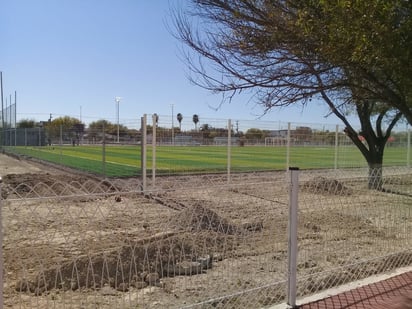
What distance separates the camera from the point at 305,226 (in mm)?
7301

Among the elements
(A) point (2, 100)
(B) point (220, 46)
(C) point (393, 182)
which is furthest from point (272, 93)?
(A) point (2, 100)

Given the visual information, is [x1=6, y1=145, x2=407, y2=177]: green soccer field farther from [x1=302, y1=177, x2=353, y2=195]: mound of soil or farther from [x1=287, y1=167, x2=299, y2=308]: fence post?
[x1=287, y1=167, x2=299, y2=308]: fence post

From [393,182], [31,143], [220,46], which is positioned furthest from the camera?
[31,143]

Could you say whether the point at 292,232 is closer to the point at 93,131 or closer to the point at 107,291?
the point at 107,291

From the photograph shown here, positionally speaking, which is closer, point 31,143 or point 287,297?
point 287,297

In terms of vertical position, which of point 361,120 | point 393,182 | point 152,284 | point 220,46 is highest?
point 220,46

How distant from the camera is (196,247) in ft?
19.3

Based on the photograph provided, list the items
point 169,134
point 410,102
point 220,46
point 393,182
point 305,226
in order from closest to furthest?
1. point 393,182
2. point 305,226
3. point 410,102
4. point 220,46
5. point 169,134

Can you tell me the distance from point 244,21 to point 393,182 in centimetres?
356

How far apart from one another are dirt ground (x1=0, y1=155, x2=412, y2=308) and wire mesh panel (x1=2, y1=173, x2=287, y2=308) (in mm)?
15

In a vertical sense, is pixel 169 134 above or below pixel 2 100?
below

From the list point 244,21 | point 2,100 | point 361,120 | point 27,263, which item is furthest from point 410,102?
point 2,100

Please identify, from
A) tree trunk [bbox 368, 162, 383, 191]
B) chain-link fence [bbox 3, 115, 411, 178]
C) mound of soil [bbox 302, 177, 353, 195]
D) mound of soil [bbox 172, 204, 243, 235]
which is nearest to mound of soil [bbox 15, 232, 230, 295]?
mound of soil [bbox 172, 204, 243, 235]

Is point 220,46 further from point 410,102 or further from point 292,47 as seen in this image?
point 410,102
